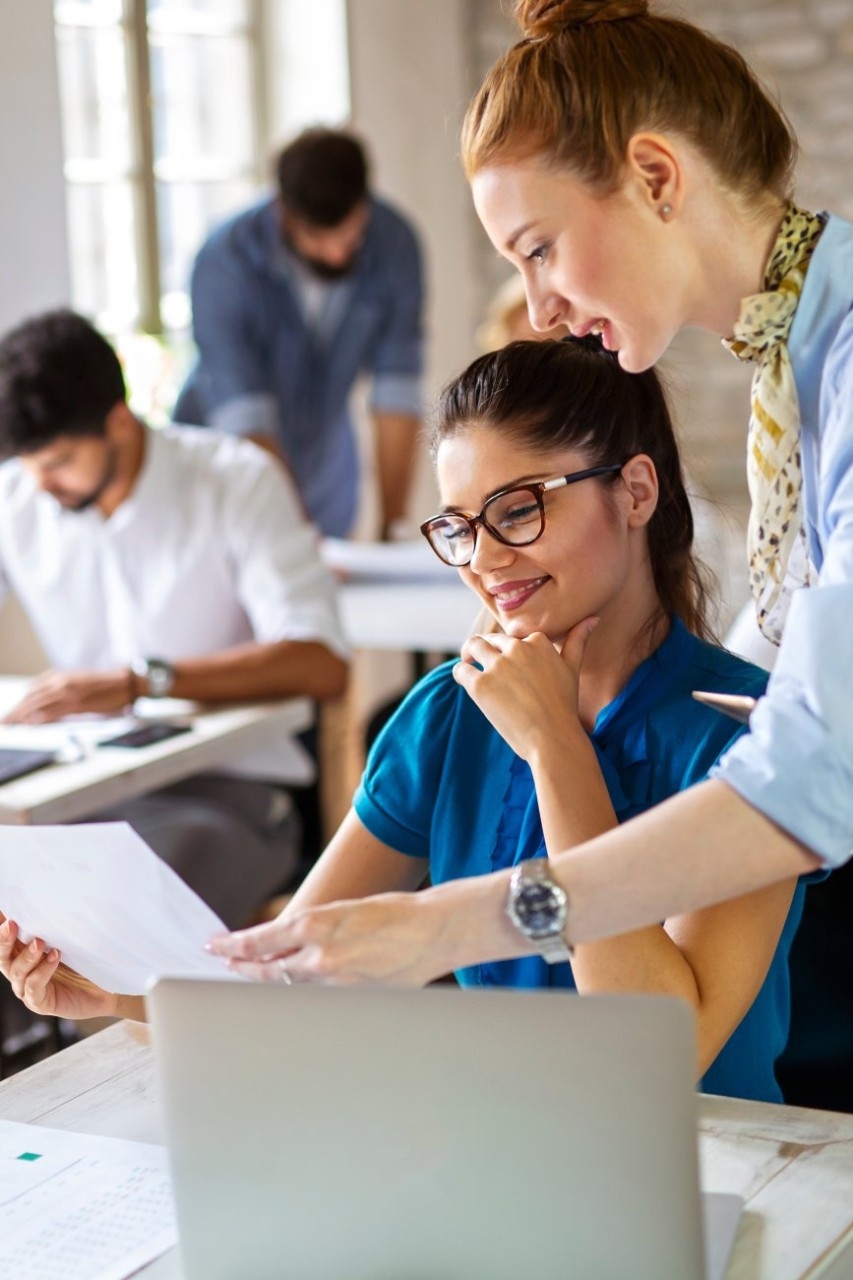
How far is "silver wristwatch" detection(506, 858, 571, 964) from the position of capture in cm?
94

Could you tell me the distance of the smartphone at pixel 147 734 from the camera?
2439 millimetres

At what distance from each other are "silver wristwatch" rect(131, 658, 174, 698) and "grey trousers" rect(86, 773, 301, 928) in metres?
0.19

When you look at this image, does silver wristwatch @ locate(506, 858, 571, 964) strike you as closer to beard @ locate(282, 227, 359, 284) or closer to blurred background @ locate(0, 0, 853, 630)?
blurred background @ locate(0, 0, 853, 630)

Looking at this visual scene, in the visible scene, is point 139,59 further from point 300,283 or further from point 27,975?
point 27,975

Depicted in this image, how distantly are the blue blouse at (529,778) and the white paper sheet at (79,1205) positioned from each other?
14.7 inches

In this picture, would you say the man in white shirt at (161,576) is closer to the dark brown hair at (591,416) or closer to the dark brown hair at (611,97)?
the dark brown hair at (591,416)

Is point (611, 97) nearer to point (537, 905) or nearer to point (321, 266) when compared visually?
point (537, 905)

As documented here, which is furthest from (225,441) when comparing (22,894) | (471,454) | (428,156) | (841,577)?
(428,156)

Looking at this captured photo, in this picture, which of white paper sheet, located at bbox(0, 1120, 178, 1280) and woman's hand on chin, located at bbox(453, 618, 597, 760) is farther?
woman's hand on chin, located at bbox(453, 618, 597, 760)

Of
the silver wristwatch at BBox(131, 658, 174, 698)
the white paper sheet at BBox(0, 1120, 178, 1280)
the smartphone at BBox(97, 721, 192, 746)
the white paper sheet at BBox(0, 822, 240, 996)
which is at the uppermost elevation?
the white paper sheet at BBox(0, 822, 240, 996)

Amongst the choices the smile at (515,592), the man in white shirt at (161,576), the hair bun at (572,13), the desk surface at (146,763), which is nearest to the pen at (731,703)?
the smile at (515,592)

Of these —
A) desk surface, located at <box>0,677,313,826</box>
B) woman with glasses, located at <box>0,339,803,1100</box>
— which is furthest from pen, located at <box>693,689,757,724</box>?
desk surface, located at <box>0,677,313,826</box>

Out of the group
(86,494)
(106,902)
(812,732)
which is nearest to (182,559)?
(86,494)

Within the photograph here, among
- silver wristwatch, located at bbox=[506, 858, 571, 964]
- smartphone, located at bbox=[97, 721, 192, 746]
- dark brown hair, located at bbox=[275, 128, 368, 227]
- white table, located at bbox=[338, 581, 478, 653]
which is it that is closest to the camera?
silver wristwatch, located at bbox=[506, 858, 571, 964]
